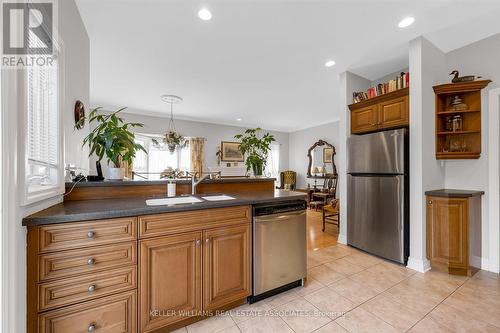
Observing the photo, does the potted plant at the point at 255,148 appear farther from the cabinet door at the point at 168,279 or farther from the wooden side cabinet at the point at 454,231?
the wooden side cabinet at the point at 454,231

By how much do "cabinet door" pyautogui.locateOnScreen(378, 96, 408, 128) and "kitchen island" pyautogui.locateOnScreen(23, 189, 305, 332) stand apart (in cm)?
211

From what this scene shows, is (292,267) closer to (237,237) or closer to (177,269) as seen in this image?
(237,237)

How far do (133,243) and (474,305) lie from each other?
9.17ft

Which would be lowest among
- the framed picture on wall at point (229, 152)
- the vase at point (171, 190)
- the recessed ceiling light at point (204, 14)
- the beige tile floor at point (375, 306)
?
the beige tile floor at point (375, 306)

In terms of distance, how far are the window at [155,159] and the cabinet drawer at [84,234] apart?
15.0ft

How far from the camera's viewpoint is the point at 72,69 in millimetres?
1848

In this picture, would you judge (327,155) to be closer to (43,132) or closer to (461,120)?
(461,120)

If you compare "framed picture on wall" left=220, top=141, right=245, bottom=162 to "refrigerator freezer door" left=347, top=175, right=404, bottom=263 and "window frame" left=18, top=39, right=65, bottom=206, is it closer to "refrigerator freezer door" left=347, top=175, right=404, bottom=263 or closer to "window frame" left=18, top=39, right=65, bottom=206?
"refrigerator freezer door" left=347, top=175, right=404, bottom=263

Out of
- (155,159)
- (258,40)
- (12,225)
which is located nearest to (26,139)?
(12,225)

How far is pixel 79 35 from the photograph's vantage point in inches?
79.6

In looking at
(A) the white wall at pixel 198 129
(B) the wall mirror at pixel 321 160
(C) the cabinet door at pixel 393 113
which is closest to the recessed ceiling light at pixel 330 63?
(C) the cabinet door at pixel 393 113

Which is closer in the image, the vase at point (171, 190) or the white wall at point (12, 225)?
the white wall at point (12, 225)

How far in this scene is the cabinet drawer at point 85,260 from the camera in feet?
3.60

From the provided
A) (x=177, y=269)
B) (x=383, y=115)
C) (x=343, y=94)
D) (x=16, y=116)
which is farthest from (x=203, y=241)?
(x=343, y=94)
